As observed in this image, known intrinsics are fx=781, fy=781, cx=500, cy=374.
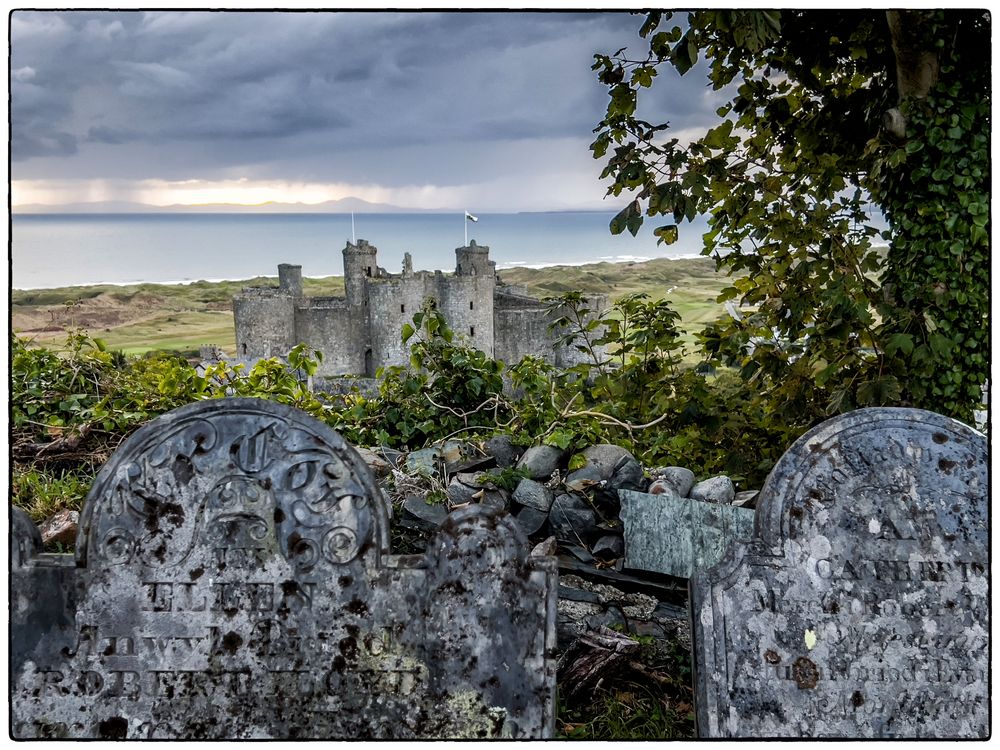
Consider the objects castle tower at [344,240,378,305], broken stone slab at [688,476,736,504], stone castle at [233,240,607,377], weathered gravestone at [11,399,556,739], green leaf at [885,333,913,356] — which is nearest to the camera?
weathered gravestone at [11,399,556,739]

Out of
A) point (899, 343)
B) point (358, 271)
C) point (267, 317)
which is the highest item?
point (358, 271)

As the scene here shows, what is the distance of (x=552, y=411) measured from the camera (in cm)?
395

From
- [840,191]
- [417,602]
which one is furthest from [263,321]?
[417,602]

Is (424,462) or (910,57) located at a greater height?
(910,57)

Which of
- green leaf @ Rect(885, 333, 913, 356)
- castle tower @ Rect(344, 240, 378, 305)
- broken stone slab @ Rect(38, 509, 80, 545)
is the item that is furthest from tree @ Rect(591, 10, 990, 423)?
castle tower @ Rect(344, 240, 378, 305)

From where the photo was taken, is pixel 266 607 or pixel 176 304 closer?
pixel 266 607

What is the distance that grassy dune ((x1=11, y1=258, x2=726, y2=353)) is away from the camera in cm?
501

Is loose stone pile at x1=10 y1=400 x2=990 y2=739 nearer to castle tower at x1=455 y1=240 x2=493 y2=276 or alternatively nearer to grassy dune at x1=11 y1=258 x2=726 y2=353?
grassy dune at x1=11 y1=258 x2=726 y2=353

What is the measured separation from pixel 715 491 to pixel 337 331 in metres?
18.8

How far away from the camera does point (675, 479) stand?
3221 mm

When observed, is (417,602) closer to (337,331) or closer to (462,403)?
(462,403)

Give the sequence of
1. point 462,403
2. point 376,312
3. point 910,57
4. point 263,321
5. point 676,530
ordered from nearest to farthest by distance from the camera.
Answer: point 676,530 → point 910,57 → point 462,403 → point 263,321 → point 376,312

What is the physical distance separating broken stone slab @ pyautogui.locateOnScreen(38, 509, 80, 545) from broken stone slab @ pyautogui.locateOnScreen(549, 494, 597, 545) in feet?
6.10

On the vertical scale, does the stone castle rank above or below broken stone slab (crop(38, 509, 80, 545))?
above
